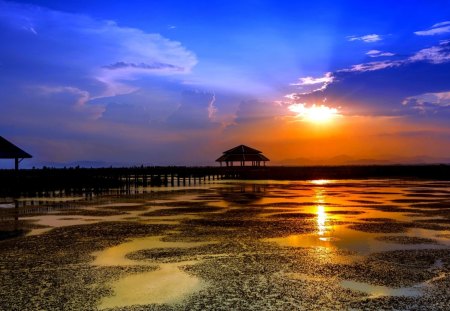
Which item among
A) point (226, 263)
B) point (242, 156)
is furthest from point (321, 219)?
point (242, 156)

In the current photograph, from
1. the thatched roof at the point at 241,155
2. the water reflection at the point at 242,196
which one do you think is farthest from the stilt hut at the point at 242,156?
the water reflection at the point at 242,196

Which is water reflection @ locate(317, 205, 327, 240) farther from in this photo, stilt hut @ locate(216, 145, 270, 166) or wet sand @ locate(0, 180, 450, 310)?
stilt hut @ locate(216, 145, 270, 166)

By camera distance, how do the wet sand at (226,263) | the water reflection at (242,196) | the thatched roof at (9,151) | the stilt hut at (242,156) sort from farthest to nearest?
the stilt hut at (242,156) < the thatched roof at (9,151) < the water reflection at (242,196) < the wet sand at (226,263)

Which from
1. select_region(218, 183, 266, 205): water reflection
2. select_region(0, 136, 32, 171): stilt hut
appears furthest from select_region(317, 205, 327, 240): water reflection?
select_region(0, 136, 32, 171): stilt hut

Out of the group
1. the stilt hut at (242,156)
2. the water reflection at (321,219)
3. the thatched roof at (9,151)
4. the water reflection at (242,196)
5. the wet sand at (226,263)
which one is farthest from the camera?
the stilt hut at (242,156)

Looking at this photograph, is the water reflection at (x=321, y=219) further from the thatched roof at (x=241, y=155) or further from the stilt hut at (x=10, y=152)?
the thatched roof at (x=241, y=155)

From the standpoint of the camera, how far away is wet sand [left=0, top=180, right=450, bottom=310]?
25.1ft

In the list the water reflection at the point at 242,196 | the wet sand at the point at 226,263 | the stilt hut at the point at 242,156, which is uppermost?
the stilt hut at the point at 242,156

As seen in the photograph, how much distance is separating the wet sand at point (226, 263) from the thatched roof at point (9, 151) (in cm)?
2089

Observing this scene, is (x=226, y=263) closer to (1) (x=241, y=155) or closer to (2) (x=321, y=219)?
(2) (x=321, y=219)

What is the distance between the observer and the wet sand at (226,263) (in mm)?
7652

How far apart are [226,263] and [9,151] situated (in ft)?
109

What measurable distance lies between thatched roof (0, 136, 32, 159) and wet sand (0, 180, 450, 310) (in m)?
20.9

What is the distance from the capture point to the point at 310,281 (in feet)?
28.8
